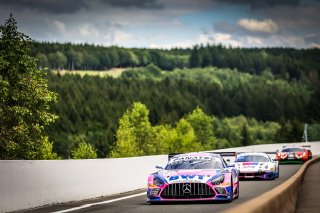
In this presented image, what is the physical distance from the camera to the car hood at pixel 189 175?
16453 mm

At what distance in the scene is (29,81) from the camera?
49.8 m

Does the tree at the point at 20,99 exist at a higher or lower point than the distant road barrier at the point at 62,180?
higher

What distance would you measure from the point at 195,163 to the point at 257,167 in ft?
35.4

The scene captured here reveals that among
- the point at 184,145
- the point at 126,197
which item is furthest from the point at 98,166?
the point at 184,145

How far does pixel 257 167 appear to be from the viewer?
28109 mm

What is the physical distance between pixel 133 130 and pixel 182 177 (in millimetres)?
147686

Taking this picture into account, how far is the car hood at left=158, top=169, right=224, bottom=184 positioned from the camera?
1645 centimetres

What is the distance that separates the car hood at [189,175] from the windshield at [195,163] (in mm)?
460

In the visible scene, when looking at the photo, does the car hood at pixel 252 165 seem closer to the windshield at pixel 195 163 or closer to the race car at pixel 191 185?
the windshield at pixel 195 163

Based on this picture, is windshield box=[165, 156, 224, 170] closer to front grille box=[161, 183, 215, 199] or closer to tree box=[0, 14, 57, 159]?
front grille box=[161, 183, 215, 199]

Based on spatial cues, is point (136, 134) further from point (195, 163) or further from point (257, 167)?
point (195, 163)

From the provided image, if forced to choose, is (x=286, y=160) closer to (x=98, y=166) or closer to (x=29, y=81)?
(x=29, y=81)

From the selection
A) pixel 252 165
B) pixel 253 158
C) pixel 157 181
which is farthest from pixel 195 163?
pixel 253 158

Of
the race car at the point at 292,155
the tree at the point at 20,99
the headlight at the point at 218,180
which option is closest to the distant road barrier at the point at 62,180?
the headlight at the point at 218,180
